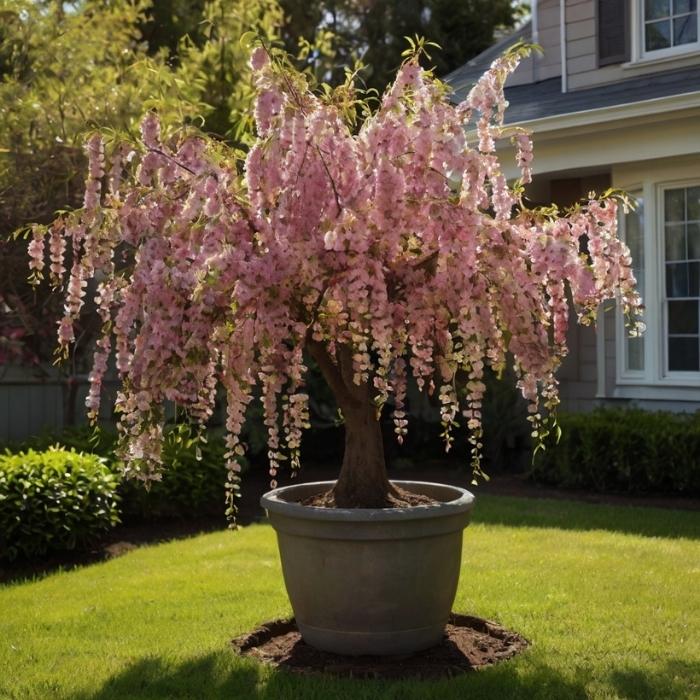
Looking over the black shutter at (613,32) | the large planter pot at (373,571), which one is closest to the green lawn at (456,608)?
the large planter pot at (373,571)

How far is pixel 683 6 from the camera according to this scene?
1067cm

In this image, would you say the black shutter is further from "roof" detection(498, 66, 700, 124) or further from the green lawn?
the green lawn

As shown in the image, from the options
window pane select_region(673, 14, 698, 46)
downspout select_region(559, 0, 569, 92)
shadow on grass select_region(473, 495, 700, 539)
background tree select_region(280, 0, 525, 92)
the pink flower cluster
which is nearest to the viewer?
the pink flower cluster

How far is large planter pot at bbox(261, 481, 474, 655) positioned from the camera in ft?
15.2

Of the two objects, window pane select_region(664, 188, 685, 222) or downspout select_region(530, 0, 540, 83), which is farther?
downspout select_region(530, 0, 540, 83)

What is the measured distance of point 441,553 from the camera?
4777mm

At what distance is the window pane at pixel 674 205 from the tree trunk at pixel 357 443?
600 cm

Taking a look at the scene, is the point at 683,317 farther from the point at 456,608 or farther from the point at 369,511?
the point at 369,511

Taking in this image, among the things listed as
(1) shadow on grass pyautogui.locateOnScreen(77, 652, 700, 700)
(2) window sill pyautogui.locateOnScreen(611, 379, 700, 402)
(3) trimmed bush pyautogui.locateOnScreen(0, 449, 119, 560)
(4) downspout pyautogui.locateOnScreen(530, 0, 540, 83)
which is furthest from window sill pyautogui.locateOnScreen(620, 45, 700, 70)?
(1) shadow on grass pyautogui.locateOnScreen(77, 652, 700, 700)

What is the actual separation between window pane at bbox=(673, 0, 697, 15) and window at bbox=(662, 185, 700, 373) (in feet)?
6.19

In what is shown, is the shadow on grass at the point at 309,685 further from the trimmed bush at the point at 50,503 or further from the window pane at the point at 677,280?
the window pane at the point at 677,280

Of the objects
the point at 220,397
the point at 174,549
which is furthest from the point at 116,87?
the point at 174,549

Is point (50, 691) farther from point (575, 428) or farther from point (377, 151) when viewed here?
point (575, 428)

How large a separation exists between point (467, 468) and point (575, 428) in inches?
72.3
